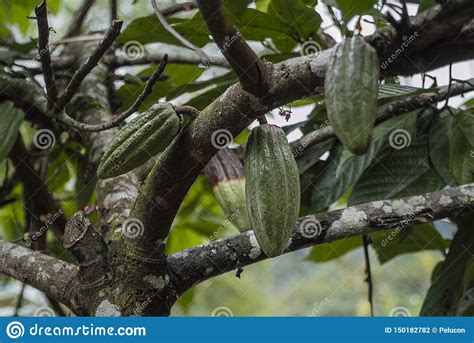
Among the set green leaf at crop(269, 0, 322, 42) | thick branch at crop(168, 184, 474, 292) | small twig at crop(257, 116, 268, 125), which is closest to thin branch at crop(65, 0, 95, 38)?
green leaf at crop(269, 0, 322, 42)

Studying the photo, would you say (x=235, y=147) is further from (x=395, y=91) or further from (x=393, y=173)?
(x=395, y=91)

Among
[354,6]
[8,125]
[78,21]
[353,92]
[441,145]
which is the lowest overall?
[353,92]

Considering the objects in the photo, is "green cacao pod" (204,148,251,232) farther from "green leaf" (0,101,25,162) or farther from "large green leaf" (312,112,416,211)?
"green leaf" (0,101,25,162)

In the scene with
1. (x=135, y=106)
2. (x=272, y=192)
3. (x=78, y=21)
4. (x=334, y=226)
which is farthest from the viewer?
(x=78, y=21)

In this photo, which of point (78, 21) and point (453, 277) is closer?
point (453, 277)

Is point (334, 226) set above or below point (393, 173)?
below

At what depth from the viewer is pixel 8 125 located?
175 cm

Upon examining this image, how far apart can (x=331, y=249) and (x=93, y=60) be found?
86 cm

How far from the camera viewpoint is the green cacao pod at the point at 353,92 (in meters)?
0.80

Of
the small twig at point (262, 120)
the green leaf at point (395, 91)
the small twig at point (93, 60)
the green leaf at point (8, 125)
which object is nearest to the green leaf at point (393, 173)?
the green leaf at point (395, 91)

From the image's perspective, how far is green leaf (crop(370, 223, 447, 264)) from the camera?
5.83 feet

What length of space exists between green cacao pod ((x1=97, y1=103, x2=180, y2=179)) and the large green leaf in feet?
1.95

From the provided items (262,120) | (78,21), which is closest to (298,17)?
(262,120)

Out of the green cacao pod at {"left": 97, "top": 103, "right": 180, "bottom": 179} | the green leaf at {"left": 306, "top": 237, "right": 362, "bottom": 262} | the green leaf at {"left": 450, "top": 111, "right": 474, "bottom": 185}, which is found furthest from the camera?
the green leaf at {"left": 306, "top": 237, "right": 362, "bottom": 262}
